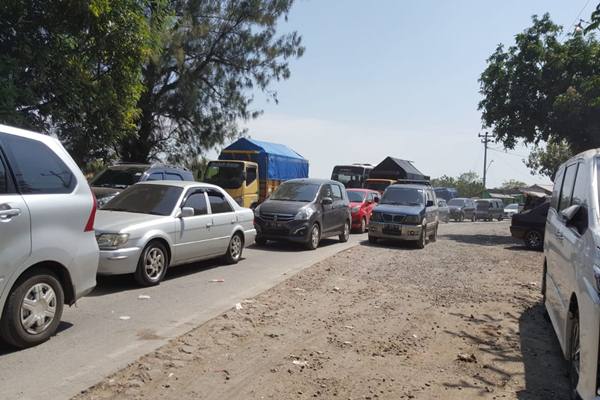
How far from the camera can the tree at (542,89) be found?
65.5 ft

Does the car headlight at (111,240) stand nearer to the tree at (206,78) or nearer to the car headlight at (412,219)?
the car headlight at (412,219)

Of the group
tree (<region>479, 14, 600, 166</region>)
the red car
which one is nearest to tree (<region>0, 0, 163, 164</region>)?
the red car

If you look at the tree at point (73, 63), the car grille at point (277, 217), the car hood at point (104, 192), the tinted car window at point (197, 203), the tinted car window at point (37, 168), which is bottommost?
the car grille at point (277, 217)

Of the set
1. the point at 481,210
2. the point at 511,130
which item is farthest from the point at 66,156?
the point at 481,210

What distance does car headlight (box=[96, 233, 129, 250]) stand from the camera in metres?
7.29

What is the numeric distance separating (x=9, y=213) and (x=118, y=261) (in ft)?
9.44

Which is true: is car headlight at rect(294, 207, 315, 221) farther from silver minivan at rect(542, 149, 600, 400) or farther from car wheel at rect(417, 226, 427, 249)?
silver minivan at rect(542, 149, 600, 400)

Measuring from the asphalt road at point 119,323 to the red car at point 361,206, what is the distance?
8997mm

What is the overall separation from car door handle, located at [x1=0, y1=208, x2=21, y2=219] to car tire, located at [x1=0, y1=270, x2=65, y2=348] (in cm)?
62

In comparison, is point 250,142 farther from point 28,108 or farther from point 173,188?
point 173,188

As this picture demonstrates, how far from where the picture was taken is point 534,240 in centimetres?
1647

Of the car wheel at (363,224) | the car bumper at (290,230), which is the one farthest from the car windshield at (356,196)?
the car bumper at (290,230)

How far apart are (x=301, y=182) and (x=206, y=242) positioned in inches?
224

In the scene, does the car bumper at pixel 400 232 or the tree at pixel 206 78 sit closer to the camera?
the car bumper at pixel 400 232
